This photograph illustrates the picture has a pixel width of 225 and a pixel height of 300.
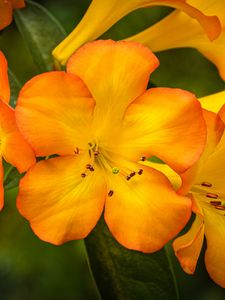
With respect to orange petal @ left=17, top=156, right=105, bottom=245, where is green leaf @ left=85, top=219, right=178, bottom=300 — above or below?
below

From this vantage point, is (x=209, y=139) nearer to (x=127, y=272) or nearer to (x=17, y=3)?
(x=127, y=272)

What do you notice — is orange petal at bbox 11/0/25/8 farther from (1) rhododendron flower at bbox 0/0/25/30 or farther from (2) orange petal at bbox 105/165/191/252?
(2) orange petal at bbox 105/165/191/252

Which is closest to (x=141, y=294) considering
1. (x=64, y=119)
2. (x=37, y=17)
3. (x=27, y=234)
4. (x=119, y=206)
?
(x=119, y=206)

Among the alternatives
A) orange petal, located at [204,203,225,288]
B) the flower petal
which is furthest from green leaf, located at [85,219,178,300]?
the flower petal

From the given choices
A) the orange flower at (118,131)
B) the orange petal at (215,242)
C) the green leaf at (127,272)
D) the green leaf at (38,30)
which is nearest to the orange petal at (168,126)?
the orange flower at (118,131)

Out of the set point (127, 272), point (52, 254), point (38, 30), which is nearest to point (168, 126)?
point (127, 272)

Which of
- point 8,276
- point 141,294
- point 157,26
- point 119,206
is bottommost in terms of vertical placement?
point 8,276

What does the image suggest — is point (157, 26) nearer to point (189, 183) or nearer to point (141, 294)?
point (189, 183)
